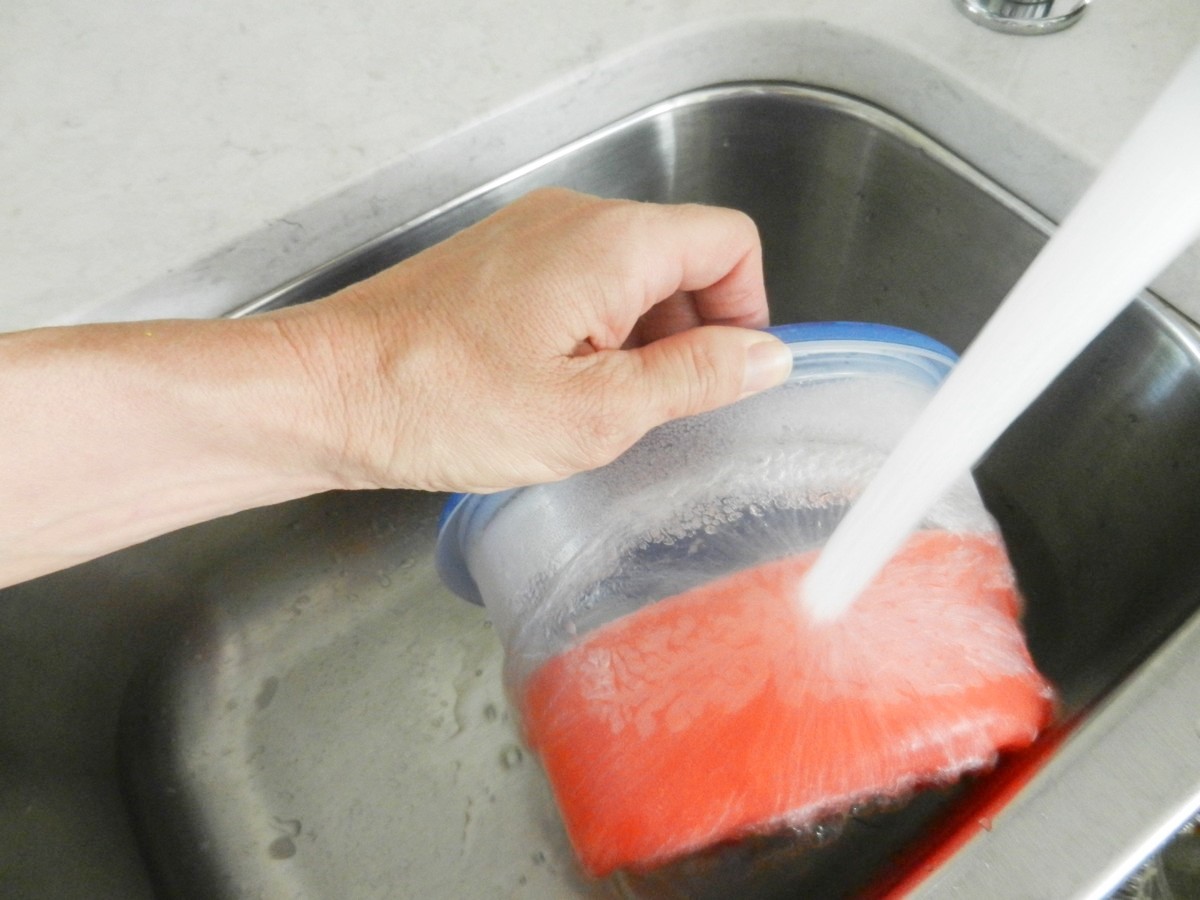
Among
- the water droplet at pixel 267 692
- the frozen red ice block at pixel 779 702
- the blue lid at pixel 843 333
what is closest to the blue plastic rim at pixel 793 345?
the blue lid at pixel 843 333

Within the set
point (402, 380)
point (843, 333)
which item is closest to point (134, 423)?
point (402, 380)

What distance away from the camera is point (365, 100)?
23.9 inches

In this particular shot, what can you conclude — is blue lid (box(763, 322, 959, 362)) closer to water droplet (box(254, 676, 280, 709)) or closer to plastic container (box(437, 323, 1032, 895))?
plastic container (box(437, 323, 1032, 895))

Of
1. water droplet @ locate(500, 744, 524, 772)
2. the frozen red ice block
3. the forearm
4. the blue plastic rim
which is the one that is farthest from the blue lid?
water droplet @ locate(500, 744, 524, 772)

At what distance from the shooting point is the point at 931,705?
0.44 m

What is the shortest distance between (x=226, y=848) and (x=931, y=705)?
535 mm

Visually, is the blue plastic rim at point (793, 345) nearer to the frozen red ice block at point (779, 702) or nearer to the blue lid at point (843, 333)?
the blue lid at point (843, 333)

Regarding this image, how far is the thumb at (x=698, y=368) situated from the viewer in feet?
1.53

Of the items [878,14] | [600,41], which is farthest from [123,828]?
[878,14]

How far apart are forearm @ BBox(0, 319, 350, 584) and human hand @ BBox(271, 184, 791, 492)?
20 mm

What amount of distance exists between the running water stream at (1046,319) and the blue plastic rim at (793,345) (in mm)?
88

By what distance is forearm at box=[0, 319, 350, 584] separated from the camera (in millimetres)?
455

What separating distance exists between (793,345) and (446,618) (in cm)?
40

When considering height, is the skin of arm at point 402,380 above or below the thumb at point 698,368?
below
